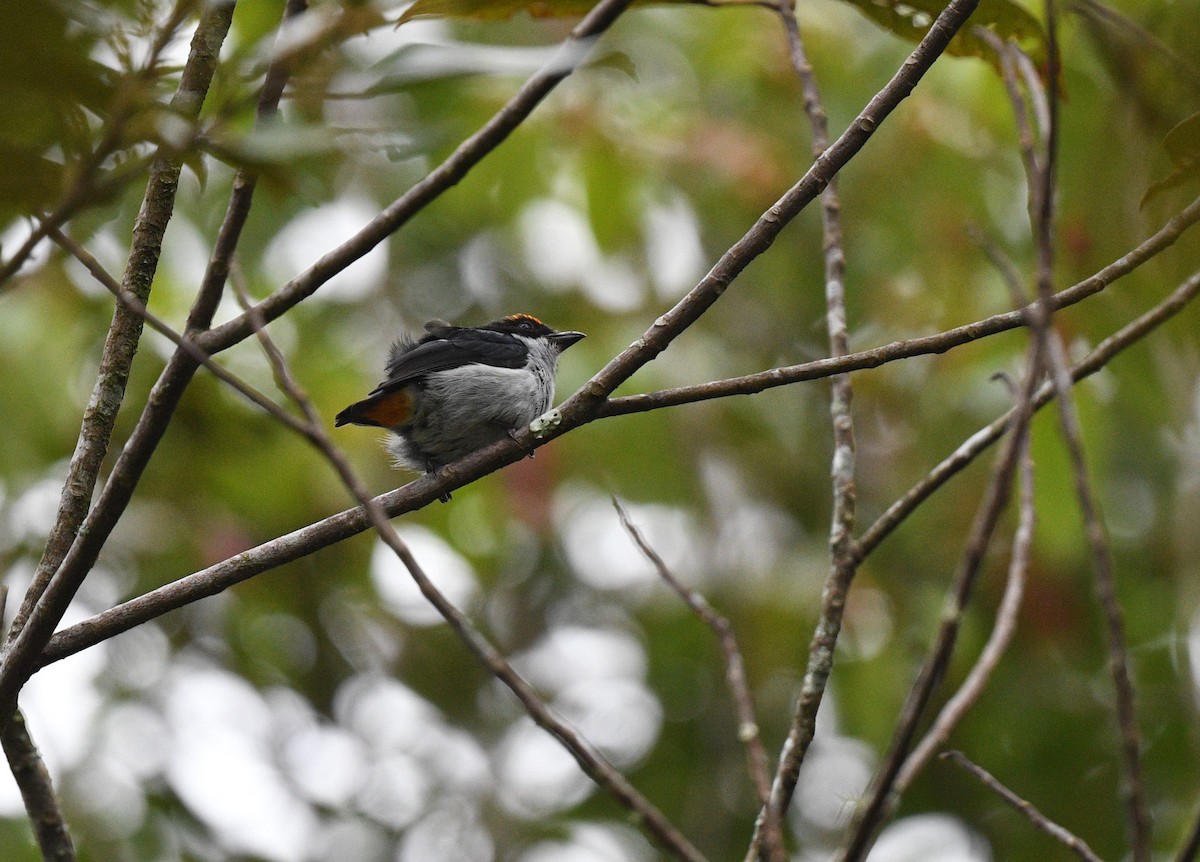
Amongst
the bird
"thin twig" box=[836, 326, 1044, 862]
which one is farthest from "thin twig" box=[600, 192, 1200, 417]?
the bird

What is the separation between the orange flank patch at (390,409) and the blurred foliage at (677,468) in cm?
79

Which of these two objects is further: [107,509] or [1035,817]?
[107,509]

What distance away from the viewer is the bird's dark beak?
16.9 feet

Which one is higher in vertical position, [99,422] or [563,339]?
[563,339]

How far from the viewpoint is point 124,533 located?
270 inches

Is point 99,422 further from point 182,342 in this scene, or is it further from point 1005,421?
point 1005,421

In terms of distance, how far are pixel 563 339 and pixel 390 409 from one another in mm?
1106

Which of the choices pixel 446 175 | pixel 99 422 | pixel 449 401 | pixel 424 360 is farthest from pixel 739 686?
pixel 424 360

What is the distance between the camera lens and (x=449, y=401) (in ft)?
13.9

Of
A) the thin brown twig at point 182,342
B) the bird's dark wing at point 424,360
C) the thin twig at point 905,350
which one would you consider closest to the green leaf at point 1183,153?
the thin twig at point 905,350

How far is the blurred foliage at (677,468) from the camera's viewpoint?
4.80 meters

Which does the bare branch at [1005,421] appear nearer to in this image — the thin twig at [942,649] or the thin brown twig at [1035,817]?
the thin brown twig at [1035,817]

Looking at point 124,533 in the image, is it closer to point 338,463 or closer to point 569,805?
point 569,805

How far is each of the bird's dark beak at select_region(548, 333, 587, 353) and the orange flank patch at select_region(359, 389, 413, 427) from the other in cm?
99
